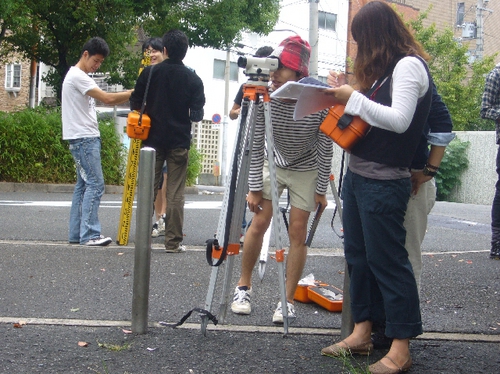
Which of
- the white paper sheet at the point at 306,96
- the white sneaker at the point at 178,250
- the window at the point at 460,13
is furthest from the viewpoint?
the window at the point at 460,13

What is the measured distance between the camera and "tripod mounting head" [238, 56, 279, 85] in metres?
3.80

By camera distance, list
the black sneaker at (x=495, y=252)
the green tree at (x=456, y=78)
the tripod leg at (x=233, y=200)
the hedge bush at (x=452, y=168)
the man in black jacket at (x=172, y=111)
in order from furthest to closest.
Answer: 1. the green tree at (x=456, y=78)
2. the hedge bush at (x=452, y=168)
3. the black sneaker at (x=495, y=252)
4. the man in black jacket at (x=172, y=111)
5. the tripod leg at (x=233, y=200)

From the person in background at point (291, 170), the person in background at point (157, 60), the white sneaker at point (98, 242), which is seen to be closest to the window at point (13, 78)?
the person in background at point (157, 60)

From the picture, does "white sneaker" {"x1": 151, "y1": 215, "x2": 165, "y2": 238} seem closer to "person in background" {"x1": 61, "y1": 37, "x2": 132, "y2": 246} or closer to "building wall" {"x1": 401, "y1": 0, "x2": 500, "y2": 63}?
"person in background" {"x1": 61, "y1": 37, "x2": 132, "y2": 246}

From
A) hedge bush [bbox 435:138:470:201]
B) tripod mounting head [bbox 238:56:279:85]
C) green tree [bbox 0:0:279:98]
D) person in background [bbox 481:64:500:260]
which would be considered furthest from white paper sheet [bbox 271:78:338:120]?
hedge bush [bbox 435:138:470:201]

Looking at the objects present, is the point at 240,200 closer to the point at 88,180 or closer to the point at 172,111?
the point at 172,111

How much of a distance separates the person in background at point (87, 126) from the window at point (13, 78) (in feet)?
133

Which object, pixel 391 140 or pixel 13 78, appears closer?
pixel 391 140

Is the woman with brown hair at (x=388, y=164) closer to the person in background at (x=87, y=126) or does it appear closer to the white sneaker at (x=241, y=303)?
the white sneaker at (x=241, y=303)

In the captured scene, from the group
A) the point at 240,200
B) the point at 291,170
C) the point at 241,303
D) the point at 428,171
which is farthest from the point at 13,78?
the point at 428,171

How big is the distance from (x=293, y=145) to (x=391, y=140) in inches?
47.5

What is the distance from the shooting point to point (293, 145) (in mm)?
4430

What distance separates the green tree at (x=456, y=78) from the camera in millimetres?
30547

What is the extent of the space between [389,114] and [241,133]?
101 cm
